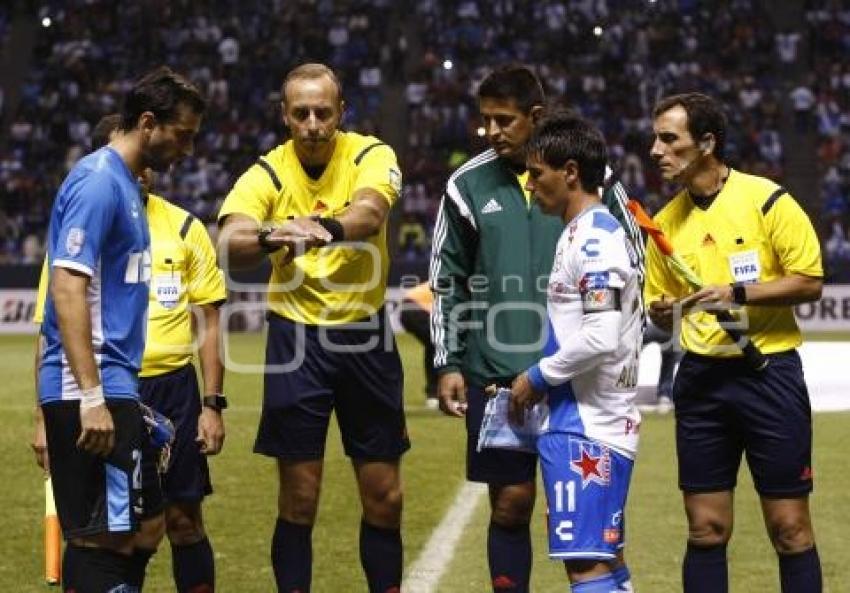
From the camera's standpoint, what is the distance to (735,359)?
6.24 meters

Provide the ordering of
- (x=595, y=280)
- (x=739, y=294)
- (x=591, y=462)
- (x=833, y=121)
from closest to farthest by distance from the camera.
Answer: (x=595, y=280) → (x=591, y=462) → (x=739, y=294) → (x=833, y=121)

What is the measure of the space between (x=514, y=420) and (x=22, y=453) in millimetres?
7870

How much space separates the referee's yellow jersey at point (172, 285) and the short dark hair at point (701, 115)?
207 centimetres

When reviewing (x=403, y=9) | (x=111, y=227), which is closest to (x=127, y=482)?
(x=111, y=227)

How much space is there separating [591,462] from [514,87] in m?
1.61

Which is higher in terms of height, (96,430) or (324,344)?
(324,344)

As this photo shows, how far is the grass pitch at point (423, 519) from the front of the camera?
25.9ft

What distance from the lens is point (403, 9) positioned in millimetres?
36500

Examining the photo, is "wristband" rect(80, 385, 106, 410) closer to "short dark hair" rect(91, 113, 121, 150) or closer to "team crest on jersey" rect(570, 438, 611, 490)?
"team crest on jersey" rect(570, 438, 611, 490)

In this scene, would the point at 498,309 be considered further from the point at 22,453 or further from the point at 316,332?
the point at 22,453

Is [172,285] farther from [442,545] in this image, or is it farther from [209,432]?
[442,545]

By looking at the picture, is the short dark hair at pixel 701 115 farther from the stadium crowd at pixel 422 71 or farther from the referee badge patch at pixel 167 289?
A: the stadium crowd at pixel 422 71

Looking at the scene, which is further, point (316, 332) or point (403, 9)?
point (403, 9)

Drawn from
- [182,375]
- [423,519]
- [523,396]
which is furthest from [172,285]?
[423,519]
